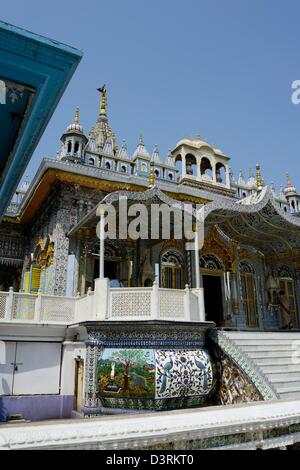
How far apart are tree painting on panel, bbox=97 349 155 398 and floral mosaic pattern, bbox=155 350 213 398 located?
0.64ft

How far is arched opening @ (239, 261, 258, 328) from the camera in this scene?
47.6 feet

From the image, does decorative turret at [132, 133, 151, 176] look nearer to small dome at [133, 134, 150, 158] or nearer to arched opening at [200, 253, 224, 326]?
small dome at [133, 134, 150, 158]

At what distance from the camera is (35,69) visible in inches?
122

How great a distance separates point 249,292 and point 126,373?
8.36 m

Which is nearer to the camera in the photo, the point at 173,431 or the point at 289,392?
the point at 173,431

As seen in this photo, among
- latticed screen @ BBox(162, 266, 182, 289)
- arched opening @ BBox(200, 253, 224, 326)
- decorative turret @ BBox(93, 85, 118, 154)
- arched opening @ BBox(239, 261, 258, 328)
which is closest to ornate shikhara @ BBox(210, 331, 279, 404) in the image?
latticed screen @ BBox(162, 266, 182, 289)

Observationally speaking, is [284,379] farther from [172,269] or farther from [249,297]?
[249,297]

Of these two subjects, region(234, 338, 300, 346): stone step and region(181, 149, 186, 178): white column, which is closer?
region(234, 338, 300, 346): stone step

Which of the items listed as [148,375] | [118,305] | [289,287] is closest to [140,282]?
[118,305]

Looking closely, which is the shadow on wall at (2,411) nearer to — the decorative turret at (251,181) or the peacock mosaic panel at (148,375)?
the peacock mosaic panel at (148,375)

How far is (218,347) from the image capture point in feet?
28.5
